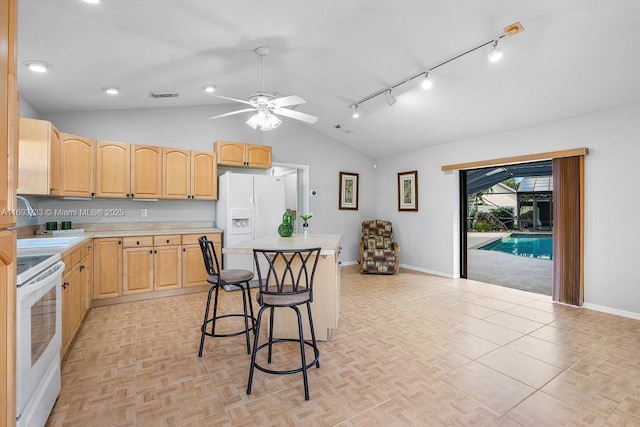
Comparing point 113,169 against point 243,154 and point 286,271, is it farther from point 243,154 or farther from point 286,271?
point 286,271

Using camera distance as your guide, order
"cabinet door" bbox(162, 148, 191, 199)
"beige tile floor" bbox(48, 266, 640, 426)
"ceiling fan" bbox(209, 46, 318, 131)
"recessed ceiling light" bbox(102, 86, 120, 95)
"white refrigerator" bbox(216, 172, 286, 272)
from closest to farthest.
Result: "beige tile floor" bbox(48, 266, 640, 426)
"ceiling fan" bbox(209, 46, 318, 131)
"recessed ceiling light" bbox(102, 86, 120, 95)
"cabinet door" bbox(162, 148, 191, 199)
"white refrigerator" bbox(216, 172, 286, 272)

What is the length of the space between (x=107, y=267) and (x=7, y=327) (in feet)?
10.6

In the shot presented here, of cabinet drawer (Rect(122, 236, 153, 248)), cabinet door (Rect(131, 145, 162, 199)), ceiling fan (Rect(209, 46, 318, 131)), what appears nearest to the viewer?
ceiling fan (Rect(209, 46, 318, 131))

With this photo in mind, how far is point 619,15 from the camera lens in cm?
239

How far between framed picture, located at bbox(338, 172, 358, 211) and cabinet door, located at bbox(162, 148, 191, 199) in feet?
10.1

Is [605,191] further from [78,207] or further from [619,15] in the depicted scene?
[78,207]

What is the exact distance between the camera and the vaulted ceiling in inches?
94.8

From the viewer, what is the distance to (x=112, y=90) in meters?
3.58

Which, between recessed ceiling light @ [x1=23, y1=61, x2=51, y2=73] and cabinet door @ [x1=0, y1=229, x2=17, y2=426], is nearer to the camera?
cabinet door @ [x1=0, y1=229, x2=17, y2=426]

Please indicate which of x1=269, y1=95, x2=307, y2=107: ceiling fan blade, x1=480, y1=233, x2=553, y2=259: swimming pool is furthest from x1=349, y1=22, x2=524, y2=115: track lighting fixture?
x1=480, y1=233, x2=553, y2=259: swimming pool

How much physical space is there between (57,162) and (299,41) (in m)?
3.06

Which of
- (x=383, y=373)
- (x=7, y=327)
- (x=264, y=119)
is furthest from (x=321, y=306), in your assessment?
(x=7, y=327)

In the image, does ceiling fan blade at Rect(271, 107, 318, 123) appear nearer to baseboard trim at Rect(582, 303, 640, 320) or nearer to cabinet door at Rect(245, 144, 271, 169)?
cabinet door at Rect(245, 144, 271, 169)

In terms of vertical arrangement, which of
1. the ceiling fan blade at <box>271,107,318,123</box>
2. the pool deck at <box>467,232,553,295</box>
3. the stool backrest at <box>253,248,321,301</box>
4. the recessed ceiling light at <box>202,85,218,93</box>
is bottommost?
the pool deck at <box>467,232,553,295</box>
